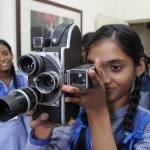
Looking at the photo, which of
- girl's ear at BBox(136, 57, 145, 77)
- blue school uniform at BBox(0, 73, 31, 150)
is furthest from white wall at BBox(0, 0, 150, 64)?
girl's ear at BBox(136, 57, 145, 77)

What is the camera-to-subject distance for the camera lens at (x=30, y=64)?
491 mm

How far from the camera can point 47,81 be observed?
0.51 meters

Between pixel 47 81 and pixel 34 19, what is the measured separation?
3.60 feet

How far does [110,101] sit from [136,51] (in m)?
0.18

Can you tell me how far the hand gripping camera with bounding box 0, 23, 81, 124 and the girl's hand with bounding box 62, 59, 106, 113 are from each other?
0.14 feet

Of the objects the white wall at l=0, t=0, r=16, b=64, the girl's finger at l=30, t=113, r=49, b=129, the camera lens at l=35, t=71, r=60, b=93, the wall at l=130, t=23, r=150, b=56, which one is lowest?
the girl's finger at l=30, t=113, r=49, b=129

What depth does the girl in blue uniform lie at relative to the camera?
1.12 meters

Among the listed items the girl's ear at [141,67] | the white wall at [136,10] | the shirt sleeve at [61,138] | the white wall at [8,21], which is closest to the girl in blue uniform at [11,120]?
the white wall at [8,21]

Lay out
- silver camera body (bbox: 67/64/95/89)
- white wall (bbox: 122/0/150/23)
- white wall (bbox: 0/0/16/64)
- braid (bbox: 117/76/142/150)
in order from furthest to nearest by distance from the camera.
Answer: white wall (bbox: 122/0/150/23) < white wall (bbox: 0/0/16/64) < braid (bbox: 117/76/142/150) < silver camera body (bbox: 67/64/95/89)

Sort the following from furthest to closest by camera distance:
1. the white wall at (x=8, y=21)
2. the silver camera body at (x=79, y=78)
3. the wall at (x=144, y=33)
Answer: the wall at (x=144, y=33)
the white wall at (x=8, y=21)
the silver camera body at (x=79, y=78)

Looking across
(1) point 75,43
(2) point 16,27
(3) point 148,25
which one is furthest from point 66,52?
(3) point 148,25

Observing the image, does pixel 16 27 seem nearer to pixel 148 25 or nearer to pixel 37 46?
pixel 37 46

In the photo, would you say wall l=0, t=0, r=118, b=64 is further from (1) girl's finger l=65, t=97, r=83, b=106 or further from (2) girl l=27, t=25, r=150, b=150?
(1) girl's finger l=65, t=97, r=83, b=106

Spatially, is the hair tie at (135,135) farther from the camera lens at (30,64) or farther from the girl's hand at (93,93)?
the camera lens at (30,64)
